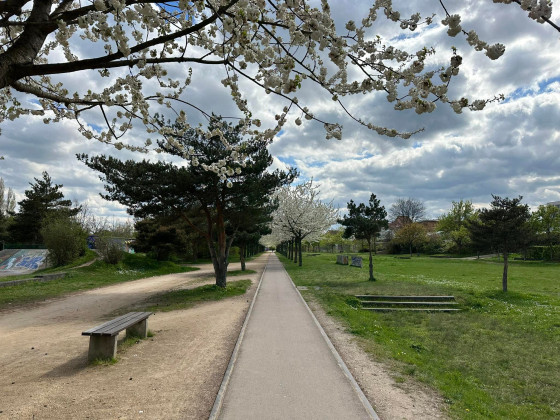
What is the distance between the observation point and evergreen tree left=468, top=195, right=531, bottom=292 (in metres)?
14.6

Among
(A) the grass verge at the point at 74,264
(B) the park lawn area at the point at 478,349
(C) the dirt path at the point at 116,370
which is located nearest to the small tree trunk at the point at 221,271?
(B) the park lawn area at the point at 478,349

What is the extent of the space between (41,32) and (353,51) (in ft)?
9.47

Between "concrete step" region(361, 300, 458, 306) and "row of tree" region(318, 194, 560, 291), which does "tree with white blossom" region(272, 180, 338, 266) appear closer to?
"row of tree" region(318, 194, 560, 291)

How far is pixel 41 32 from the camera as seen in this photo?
3293 mm

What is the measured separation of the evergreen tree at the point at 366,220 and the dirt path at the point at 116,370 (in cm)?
1126

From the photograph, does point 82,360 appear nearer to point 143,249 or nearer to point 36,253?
point 143,249

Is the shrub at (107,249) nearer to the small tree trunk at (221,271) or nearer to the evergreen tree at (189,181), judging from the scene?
the evergreen tree at (189,181)

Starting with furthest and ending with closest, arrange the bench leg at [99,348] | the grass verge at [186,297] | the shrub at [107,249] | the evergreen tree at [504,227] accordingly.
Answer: the shrub at [107,249], the evergreen tree at [504,227], the grass verge at [186,297], the bench leg at [99,348]

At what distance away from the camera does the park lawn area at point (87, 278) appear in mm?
14038

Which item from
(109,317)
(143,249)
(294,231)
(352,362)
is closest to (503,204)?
(352,362)

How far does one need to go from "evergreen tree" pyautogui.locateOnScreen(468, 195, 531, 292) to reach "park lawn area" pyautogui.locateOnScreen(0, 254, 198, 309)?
18.4 m

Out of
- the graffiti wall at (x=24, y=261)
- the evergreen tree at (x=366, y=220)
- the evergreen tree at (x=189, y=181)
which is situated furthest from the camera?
the graffiti wall at (x=24, y=261)

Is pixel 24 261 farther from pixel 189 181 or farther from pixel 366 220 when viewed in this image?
pixel 366 220

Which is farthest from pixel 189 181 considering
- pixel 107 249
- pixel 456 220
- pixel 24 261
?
pixel 456 220
